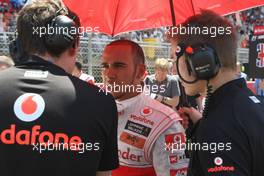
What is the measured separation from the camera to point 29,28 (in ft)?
4.96

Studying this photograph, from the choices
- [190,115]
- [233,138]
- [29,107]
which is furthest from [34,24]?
[190,115]

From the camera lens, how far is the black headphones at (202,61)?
1.57 m

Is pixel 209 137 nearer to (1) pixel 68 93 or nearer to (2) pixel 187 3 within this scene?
(1) pixel 68 93

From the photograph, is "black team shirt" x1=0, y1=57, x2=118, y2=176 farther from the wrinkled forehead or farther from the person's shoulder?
the wrinkled forehead

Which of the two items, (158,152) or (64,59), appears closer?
(64,59)

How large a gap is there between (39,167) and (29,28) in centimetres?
51

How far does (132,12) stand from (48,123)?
1528 millimetres

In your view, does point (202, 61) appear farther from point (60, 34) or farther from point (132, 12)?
point (132, 12)

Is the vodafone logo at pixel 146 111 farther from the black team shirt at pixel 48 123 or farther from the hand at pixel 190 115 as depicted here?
the black team shirt at pixel 48 123

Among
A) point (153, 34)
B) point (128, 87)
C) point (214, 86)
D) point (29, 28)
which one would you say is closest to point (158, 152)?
point (128, 87)

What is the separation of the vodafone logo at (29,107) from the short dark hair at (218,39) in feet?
2.14

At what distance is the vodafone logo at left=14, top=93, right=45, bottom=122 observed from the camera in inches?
55.6

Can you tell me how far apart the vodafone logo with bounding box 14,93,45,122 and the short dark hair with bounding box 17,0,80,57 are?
0.19 meters

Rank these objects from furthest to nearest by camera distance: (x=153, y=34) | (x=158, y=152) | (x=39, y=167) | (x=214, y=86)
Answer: (x=153, y=34), (x=158, y=152), (x=214, y=86), (x=39, y=167)
